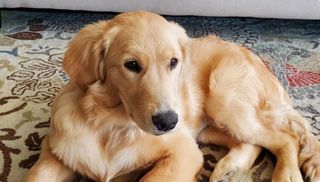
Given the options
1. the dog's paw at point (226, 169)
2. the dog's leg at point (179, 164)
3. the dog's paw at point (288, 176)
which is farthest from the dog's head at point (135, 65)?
the dog's paw at point (288, 176)

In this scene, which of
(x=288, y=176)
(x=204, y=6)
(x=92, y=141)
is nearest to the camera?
(x=92, y=141)

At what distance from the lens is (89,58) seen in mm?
1648

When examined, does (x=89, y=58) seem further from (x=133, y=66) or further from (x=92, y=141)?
(x=92, y=141)

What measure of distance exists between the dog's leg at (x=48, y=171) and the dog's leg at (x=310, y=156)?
982 millimetres

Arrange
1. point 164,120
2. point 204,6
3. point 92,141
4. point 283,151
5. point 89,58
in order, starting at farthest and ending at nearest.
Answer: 1. point 204,6
2. point 283,151
3. point 92,141
4. point 89,58
5. point 164,120

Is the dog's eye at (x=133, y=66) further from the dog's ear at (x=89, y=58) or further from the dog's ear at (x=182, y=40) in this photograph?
the dog's ear at (x=182, y=40)

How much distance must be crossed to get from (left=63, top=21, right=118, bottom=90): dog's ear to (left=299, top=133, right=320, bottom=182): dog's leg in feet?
3.13

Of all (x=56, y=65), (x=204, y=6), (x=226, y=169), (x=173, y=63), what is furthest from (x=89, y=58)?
(x=204, y=6)

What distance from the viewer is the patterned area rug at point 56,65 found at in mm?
2082

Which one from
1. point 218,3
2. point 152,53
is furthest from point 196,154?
point 218,3

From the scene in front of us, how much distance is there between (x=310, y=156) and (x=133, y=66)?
0.91 metres

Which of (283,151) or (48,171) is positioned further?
(283,151)

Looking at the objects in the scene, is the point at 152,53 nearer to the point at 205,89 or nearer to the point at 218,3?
the point at 205,89

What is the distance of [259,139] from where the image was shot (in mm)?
2086
